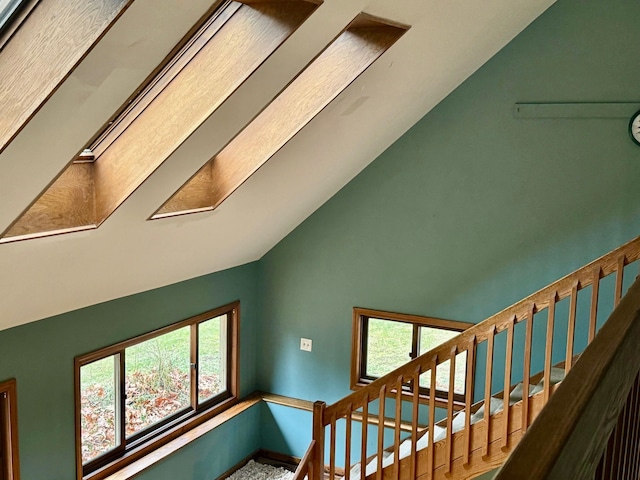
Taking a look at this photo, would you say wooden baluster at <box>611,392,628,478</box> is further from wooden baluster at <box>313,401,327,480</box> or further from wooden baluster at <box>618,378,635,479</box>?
wooden baluster at <box>313,401,327,480</box>

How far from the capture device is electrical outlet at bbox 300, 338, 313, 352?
6.11 metres

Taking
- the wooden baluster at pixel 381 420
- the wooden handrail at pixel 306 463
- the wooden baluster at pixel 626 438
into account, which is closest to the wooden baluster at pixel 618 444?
the wooden baluster at pixel 626 438

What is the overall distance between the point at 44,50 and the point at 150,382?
358 cm

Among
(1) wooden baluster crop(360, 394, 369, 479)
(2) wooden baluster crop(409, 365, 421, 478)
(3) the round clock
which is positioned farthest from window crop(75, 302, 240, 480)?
(3) the round clock

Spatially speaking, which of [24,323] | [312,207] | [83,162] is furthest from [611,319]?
[312,207]

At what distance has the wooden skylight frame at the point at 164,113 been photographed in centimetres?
288

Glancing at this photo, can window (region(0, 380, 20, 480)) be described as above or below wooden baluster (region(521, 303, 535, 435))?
below

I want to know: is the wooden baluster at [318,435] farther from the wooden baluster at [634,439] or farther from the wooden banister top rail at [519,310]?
the wooden baluster at [634,439]

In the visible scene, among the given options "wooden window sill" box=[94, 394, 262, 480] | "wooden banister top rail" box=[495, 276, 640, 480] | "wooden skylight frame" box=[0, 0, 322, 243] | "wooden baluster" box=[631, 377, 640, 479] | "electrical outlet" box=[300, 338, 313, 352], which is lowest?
"wooden window sill" box=[94, 394, 262, 480]

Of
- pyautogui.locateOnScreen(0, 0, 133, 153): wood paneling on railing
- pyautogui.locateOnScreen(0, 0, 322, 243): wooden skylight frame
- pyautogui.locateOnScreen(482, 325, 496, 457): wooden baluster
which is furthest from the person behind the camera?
pyautogui.locateOnScreen(482, 325, 496, 457): wooden baluster

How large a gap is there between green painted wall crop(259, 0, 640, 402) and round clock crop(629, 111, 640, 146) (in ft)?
0.15

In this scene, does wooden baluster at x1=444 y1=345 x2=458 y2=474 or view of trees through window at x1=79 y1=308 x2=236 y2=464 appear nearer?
wooden baluster at x1=444 y1=345 x2=458 y2=474

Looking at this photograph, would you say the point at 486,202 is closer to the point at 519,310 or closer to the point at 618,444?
the point at 519,310

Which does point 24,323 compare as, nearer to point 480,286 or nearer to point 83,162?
point 83,162
